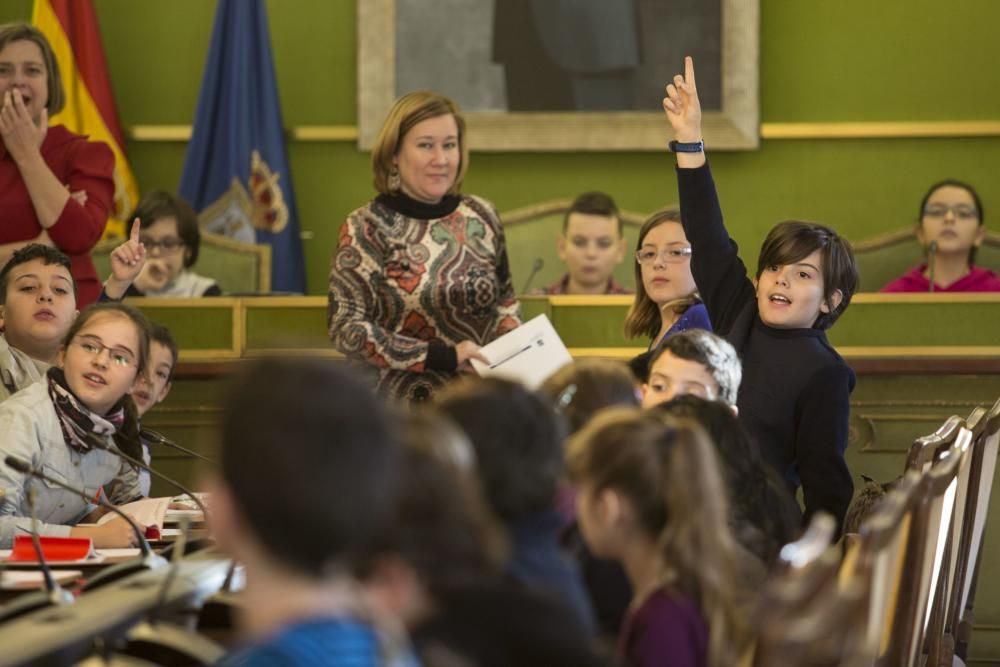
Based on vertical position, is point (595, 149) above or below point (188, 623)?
above

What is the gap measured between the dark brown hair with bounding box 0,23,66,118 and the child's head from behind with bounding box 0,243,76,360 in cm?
58

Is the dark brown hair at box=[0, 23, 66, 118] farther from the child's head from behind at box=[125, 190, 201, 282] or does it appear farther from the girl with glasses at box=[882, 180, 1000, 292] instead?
the girl with glasses at box=[882, 180, 1000, 292]

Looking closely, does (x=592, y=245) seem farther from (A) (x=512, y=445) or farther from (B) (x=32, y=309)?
(A) (x=512, y=445)

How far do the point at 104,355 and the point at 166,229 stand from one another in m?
2.45

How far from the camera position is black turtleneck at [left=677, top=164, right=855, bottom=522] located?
3500 mm

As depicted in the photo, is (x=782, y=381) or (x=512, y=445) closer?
(x=512, y=445)

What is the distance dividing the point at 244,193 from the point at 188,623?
530 centimetres

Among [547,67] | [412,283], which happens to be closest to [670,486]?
[412,283]

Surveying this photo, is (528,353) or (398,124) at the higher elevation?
(398,124)

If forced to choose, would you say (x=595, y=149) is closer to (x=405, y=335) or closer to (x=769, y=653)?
(x=405, y=335)

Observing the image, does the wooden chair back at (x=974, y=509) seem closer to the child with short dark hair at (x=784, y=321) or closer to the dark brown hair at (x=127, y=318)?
the child with short dark hair at (x=784, y=321)

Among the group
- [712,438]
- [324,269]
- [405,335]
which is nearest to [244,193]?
[324,269]

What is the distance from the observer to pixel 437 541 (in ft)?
5.24

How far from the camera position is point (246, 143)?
23.8 ft
